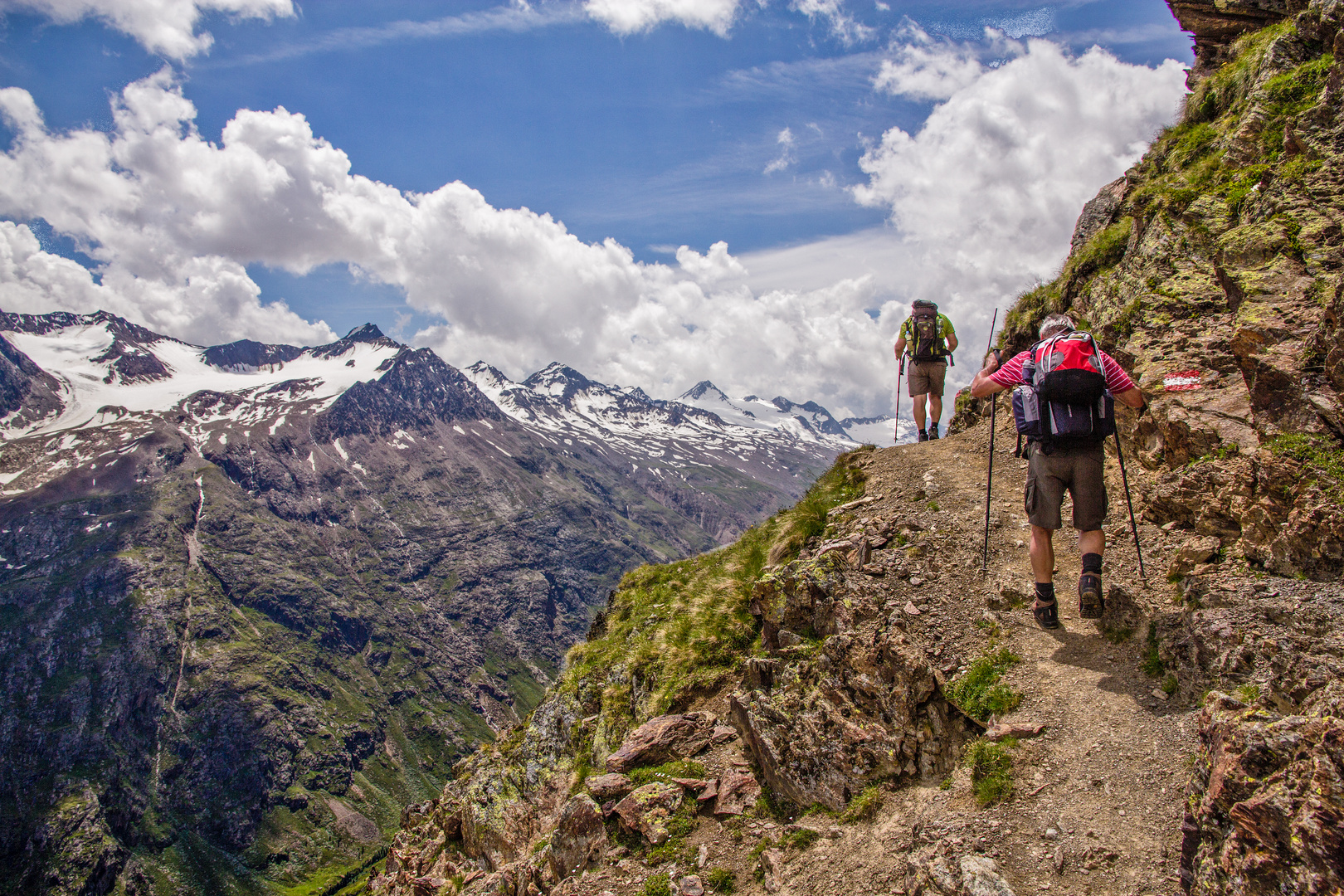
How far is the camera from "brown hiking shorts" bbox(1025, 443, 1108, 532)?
9375 millimetres

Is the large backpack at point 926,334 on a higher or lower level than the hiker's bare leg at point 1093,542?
higher

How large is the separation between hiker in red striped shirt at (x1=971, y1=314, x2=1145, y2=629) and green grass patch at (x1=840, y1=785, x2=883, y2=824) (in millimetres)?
3578

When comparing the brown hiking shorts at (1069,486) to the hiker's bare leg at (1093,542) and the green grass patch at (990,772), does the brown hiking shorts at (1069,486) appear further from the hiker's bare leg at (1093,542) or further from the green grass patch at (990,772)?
the green grass patch at (990,772)

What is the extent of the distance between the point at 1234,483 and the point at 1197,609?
2.56m

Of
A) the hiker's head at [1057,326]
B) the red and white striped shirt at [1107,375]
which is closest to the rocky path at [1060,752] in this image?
the red and white striped shirt at [1107,375]

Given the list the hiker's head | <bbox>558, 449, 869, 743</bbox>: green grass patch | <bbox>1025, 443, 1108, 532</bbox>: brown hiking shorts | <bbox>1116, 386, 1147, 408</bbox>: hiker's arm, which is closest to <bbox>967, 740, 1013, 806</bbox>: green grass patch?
<bbox>1025, 443, 1108, 532</bbox>: brown hiking shorts

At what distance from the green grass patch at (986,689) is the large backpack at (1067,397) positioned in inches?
129

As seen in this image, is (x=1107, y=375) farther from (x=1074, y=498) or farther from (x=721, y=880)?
(x=721, y=880)

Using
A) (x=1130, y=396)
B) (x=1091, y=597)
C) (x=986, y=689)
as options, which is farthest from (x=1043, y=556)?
(x=1130, y=396)

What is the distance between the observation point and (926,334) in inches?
764

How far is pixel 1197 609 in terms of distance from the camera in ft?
25.0

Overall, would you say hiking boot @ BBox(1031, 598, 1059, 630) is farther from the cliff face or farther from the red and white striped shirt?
the red and white striped shirt

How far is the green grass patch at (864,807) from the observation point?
27.5 feet

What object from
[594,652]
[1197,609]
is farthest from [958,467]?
[594,652]
